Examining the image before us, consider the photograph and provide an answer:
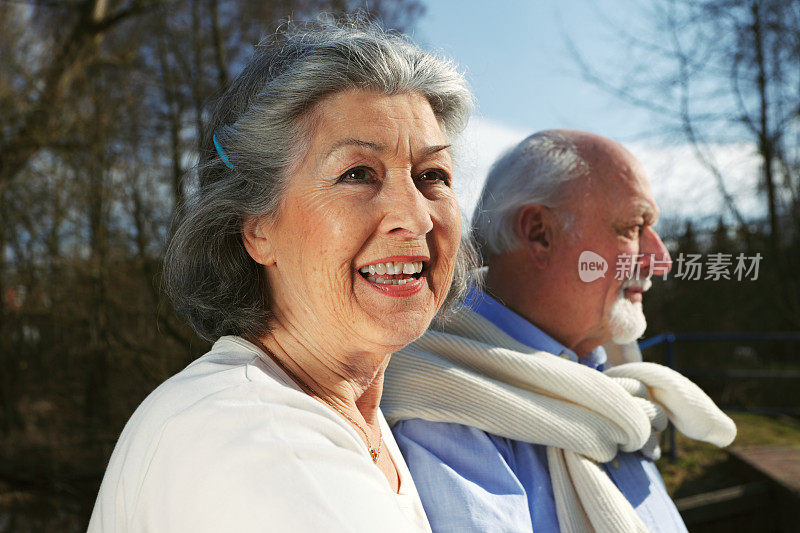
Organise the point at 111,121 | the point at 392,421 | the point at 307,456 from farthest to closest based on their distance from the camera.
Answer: the point at 111,121 → the point at 392,421 → the point at 307,456

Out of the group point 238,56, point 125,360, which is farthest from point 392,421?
point 238,56

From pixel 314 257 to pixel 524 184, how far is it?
107 cm

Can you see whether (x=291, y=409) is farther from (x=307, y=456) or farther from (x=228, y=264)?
(x=228, y=264)

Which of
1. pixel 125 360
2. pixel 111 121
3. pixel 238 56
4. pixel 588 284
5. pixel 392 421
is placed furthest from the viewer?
pixel 238 56

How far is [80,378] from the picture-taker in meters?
5.02

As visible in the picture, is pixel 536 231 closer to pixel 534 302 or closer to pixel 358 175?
pixel 534 302

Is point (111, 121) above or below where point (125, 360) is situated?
above

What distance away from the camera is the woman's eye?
1270mm

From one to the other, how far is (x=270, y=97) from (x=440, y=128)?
1.37ft

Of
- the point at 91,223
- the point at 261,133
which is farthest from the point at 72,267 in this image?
the point at 261,133

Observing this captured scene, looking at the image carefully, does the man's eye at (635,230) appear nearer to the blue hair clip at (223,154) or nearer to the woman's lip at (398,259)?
the woman's lip at (398,259)

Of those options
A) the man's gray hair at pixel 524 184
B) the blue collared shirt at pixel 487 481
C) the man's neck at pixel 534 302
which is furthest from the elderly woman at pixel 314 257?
the man's neck at pixel 534 302

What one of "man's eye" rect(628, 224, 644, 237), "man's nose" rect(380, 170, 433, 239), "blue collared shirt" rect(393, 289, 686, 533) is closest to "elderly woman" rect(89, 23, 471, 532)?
"man's nose" rect(380, 170, 433, 239)

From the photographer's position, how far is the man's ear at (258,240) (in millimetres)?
1353
